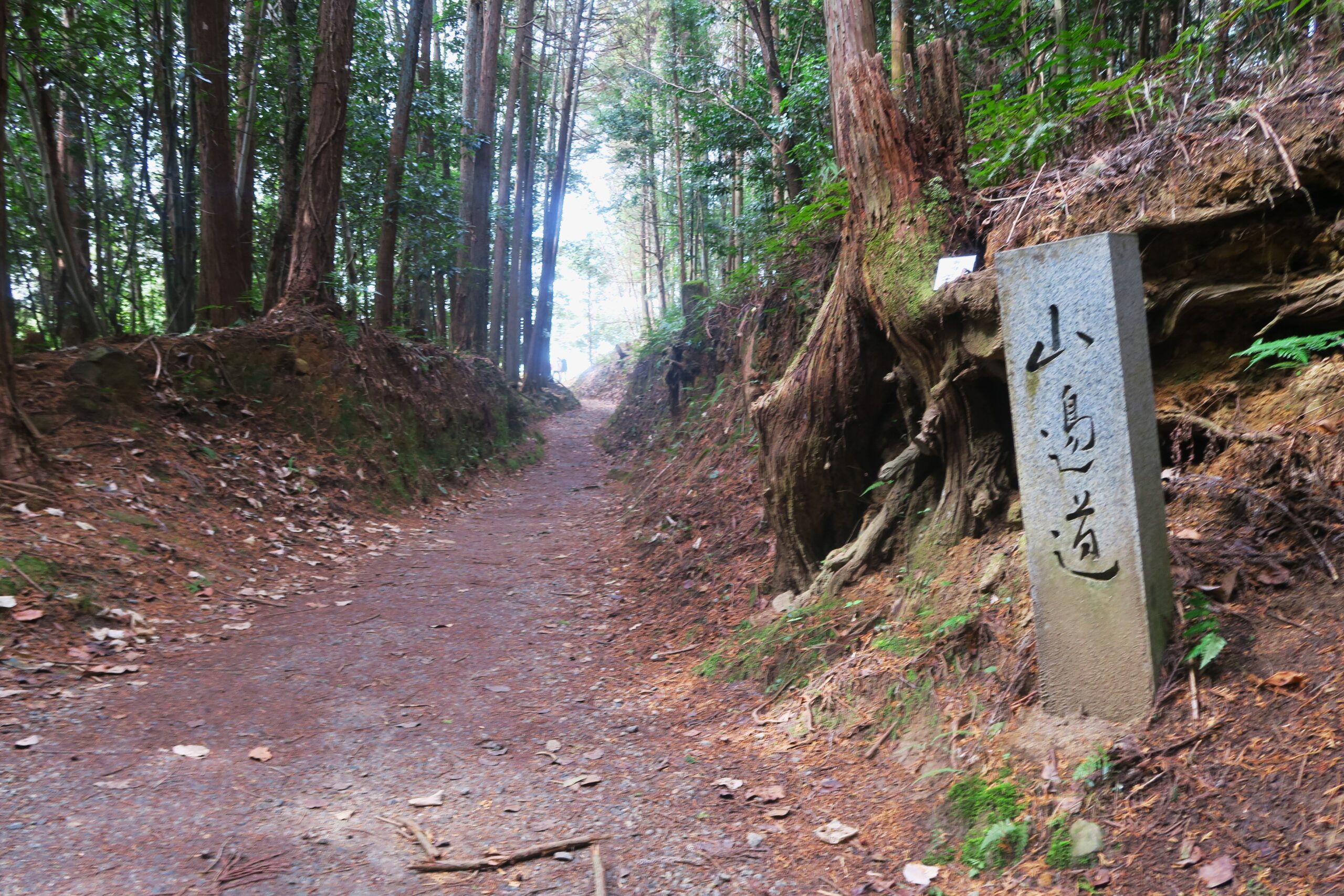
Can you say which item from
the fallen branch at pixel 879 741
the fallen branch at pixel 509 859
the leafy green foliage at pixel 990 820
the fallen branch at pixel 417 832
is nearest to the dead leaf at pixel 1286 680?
the leafy green foliage at pixel 990 820

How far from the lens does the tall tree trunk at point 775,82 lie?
35.0ft

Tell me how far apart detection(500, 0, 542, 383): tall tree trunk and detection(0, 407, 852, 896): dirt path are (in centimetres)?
1810

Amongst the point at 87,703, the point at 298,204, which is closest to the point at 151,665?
the point at 87,703

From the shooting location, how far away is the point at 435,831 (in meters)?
3.54

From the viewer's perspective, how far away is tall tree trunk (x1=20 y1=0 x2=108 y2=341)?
808 centimetres

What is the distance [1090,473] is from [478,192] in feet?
58.7

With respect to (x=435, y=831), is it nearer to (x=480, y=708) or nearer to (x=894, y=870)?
(x=480, y=708)

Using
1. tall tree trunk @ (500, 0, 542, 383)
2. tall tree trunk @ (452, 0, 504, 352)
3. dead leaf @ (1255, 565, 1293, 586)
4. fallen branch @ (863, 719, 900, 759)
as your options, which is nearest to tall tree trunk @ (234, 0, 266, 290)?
tall tree trunk @ (452, 0, 504, 352)

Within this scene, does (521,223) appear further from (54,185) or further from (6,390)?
(6,390)

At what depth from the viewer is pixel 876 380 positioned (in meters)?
5.79

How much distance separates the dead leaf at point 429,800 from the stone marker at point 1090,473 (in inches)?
113

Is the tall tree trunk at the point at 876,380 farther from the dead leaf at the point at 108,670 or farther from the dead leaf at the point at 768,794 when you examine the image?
the dead leaf at the point at 108,670

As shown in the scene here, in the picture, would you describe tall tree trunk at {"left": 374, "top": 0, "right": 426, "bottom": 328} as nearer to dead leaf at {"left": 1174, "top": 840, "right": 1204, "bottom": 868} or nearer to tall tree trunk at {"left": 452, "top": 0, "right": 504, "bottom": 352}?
tall tree trunk at {"left": 452, "top": 0, "right": 504, "bottom": 352}

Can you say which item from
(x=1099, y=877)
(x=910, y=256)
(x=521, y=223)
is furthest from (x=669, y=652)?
(x=521, y=223)
